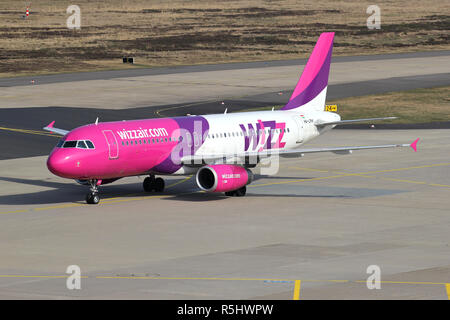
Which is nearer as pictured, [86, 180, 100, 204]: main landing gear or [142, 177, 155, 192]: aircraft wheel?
[86, 180, 100, 204]: main landing gear

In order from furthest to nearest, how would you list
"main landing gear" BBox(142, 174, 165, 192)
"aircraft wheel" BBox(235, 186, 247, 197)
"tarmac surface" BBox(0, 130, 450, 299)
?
"main landing gear" BBox(142, 174, 165, 192) < "aircraft wheel" BBox(235, 186, 247, 197) < "tarmac surface" BBox(0, 130, 450, 299)

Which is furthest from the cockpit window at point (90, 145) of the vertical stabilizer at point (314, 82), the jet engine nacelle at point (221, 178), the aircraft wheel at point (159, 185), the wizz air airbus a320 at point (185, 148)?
the vertical stabilizer at point (314, 82)

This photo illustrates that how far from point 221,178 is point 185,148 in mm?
3542

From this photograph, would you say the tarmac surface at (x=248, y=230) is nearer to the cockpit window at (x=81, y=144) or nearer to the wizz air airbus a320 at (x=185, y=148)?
the wizz air airbus a320 at (x=185, y=148)

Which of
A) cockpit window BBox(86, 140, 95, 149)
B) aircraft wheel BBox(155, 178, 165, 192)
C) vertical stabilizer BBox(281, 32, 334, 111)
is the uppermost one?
vertical stabilizer BBox(281, 32, 334, 111)

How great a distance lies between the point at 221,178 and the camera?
51.7m

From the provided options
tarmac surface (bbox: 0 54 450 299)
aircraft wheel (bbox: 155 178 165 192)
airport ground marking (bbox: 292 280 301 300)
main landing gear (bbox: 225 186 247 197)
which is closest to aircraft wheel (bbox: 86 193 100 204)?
tarmac surface (bbox: 0 54 450 299)

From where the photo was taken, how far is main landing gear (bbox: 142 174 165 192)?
56344mm

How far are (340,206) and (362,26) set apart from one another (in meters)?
141

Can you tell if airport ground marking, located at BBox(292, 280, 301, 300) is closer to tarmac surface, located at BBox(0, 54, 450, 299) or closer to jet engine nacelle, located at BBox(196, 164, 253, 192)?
tarmac surface, located at BBox(0, 54, 450, 299)

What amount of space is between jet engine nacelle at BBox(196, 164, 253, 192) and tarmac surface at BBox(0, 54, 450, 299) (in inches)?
38.5

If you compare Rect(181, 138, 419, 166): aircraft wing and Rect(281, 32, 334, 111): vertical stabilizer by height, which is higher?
Rect(281, 32, 334, 111): vertical stabilizer

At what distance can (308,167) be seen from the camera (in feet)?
216
